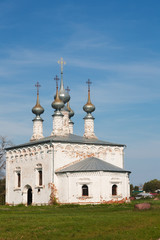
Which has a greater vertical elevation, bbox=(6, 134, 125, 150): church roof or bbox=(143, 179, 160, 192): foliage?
bbox=(6, 134, 125, 150): church roof

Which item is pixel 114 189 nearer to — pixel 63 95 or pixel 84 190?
pixel 84 190

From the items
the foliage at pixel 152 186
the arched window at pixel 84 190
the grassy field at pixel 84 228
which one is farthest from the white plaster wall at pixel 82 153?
the foliage at pixel 152 186

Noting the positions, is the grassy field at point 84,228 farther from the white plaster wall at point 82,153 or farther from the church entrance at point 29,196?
the church entrance at point 29,196

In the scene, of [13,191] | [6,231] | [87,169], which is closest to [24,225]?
[6,231]

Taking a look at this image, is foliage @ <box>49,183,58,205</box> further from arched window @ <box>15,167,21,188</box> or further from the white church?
arched window @ <box>15,167,21,188</box>

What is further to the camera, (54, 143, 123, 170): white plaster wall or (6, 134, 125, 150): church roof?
(6, 134, 125, 150): church roof

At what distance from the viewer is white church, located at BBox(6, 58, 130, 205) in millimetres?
32625

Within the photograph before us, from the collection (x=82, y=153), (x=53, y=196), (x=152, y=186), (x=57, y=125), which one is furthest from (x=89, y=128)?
(x=152, y=186)

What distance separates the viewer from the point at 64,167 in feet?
113

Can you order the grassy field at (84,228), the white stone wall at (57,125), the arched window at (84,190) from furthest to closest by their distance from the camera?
the white stone wall at (57,125), the arched window at (84,190), the grassy field at (84,228)

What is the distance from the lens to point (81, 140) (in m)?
36.4

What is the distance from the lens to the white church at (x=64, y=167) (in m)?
32.6

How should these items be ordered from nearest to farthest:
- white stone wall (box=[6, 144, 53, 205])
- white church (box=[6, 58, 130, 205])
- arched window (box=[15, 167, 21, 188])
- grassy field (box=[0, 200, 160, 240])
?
1. grassy field (box=[0, 200, 160, 240])
2. white church (box=[6, 58, 130, 205])
3. white stone wall (box=[6, 144, 53, 205])
4. arched window (box=[15, 167, 21, 188])

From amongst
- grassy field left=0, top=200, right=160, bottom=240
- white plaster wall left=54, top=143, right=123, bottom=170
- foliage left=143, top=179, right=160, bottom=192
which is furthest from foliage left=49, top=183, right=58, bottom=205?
foliage left=143, top=179, right=160, bottom=192
